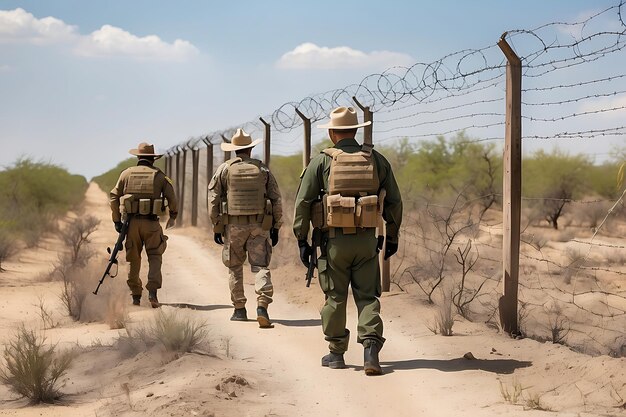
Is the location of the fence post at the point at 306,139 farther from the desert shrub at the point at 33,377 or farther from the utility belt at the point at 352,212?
the desert shrub at the point at 33,377

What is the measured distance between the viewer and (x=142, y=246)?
10.4 meters

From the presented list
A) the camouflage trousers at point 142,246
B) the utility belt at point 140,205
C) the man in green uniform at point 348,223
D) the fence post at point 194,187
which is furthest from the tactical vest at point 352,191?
the fence post at point 194,187

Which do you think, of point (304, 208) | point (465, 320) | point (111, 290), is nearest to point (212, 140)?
point (111, 290)

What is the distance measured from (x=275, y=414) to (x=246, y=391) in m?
0.59

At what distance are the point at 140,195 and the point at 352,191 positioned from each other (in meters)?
4.35

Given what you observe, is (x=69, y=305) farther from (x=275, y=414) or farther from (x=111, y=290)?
(x=275, y=414)

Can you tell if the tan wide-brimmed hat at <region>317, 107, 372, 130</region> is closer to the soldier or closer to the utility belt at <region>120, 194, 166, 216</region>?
the soldier

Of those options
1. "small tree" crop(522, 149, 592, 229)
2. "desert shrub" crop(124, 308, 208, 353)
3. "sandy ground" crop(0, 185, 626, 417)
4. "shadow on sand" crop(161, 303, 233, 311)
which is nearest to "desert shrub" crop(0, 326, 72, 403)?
"sandy ground" crop(0, 185, 626, 417)

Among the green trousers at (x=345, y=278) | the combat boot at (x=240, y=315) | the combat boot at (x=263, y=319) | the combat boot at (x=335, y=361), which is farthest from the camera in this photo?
the combat boot at (x=240, y=315)

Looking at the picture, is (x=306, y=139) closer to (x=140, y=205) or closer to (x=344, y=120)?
(x=140, y=205)

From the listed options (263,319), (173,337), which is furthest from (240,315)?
(173,337)

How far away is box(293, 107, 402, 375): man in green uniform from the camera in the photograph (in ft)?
21.2

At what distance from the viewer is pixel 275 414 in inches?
216

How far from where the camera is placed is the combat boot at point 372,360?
21.0 ft
